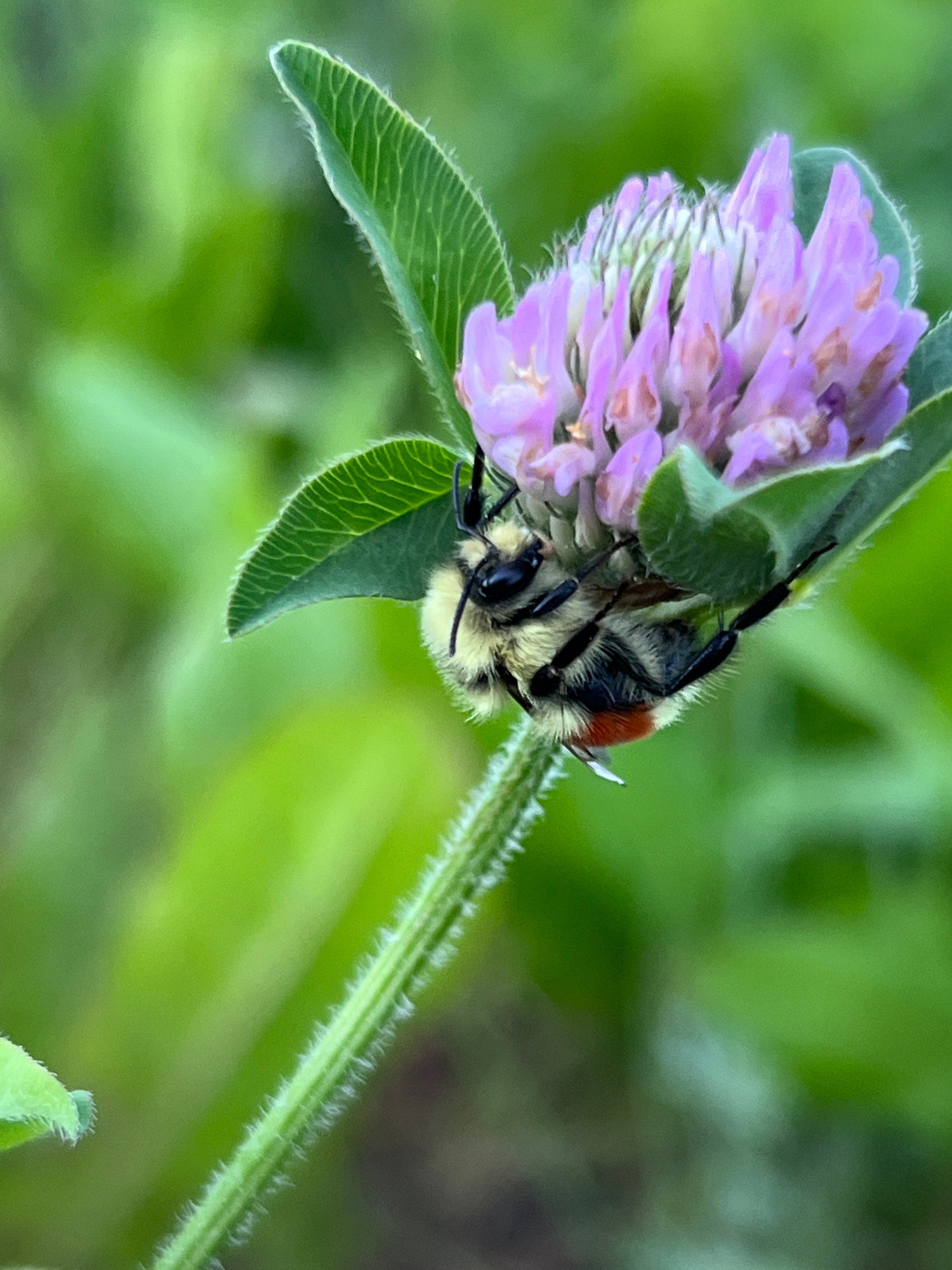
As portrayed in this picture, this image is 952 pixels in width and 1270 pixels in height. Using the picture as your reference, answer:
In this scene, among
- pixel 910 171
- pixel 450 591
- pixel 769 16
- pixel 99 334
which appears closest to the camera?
pixel 450 591

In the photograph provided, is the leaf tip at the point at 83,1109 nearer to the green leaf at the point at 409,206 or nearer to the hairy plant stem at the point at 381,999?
the hairy plant stem at the point at 381,999

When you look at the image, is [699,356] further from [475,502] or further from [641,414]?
[475,502]

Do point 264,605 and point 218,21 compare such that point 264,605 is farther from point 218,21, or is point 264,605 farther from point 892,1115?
point 218,21

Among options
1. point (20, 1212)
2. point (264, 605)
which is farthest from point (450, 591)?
point (20, 1212)

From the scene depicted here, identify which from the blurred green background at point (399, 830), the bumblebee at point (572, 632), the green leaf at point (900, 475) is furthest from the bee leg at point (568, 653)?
the blurred green background at point (399, 830)

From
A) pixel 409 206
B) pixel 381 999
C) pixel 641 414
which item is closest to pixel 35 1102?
pixel 381 999
